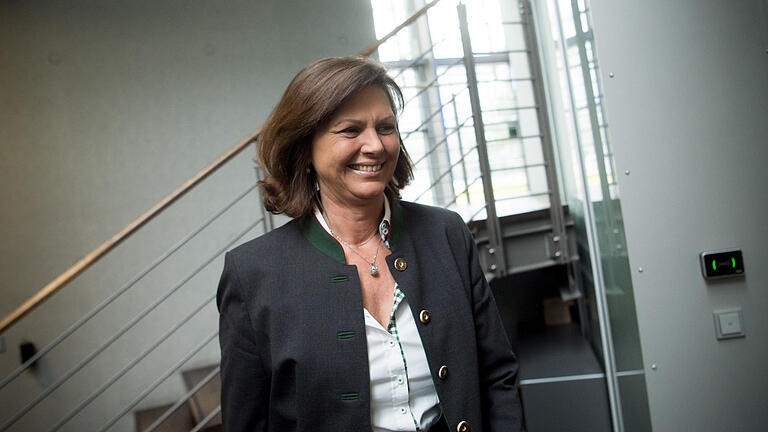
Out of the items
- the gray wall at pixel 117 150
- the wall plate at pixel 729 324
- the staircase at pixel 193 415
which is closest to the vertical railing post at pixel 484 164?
the wall plate at pixel 729 324

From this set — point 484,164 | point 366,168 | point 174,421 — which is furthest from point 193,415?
point 366,168

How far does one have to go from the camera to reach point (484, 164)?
2.59 meters

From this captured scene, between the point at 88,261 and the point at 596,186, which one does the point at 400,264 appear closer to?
the point at 596,186

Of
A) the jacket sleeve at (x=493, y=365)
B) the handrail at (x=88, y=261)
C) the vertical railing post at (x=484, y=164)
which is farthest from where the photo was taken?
the vertical railing post at (x=484, y=164)

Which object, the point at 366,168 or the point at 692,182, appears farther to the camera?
the point at 692,182

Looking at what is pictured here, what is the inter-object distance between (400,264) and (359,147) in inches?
9.7

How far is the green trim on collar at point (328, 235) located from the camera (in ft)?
3.55

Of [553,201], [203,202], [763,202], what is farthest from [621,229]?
[203,202]

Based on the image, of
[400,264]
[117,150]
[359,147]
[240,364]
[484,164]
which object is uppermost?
[117,150]

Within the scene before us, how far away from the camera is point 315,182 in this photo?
→ 1.18 metres

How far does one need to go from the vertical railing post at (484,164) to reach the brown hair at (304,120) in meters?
1.41

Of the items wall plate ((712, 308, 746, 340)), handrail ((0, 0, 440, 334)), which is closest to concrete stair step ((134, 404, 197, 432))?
handrail ((0, 0, 440, 334))

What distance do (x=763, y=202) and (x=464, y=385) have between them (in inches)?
38.5

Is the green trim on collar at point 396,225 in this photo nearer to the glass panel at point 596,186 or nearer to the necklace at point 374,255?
the necklace at point 374,255
